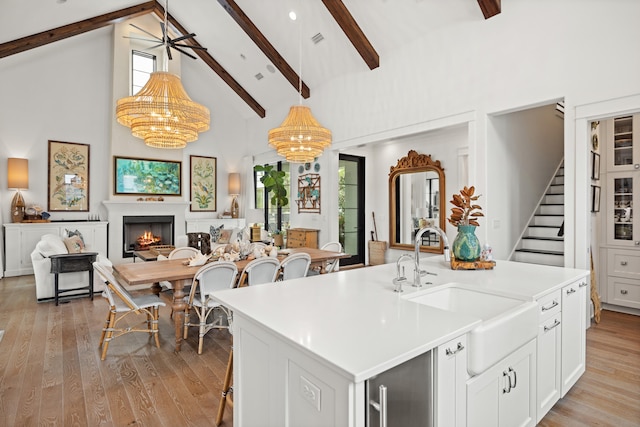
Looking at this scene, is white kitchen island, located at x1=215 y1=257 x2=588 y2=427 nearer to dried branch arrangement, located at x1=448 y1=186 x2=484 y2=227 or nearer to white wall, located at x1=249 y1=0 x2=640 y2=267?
dried branch arrangement, located at x1=448 y1=186 x2=484 y2=227

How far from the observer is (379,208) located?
7.81m

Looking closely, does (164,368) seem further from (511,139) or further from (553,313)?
(511,139)

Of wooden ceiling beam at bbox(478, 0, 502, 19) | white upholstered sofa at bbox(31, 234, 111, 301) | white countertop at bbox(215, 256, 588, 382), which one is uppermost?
wooden ceiling beam at bbox(478, 0, 502, 19)

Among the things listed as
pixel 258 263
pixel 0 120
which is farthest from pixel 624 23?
→ pixel 0 120

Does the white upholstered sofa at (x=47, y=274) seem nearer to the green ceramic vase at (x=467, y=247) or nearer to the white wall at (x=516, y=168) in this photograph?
the green ceramic vase at (x=467, y=247)

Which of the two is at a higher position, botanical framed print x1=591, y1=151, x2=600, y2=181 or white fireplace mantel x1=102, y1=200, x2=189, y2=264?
botanical framed print x1=591, y1=151, x2=600, y2=181

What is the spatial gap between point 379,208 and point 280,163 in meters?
2.74

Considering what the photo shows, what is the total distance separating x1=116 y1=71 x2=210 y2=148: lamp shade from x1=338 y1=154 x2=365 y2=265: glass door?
4181 mm

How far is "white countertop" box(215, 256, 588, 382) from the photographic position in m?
1.13

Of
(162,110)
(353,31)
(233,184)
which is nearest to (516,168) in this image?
(353,31)

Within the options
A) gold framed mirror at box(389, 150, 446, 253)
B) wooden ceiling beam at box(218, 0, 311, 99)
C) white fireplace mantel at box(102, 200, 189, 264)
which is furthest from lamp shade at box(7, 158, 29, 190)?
gold framed mirror at box(389, 150, 446, 253)

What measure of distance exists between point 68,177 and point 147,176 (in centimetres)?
146

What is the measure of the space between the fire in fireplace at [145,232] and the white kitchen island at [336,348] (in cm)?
665

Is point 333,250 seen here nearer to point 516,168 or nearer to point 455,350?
point 516,168
